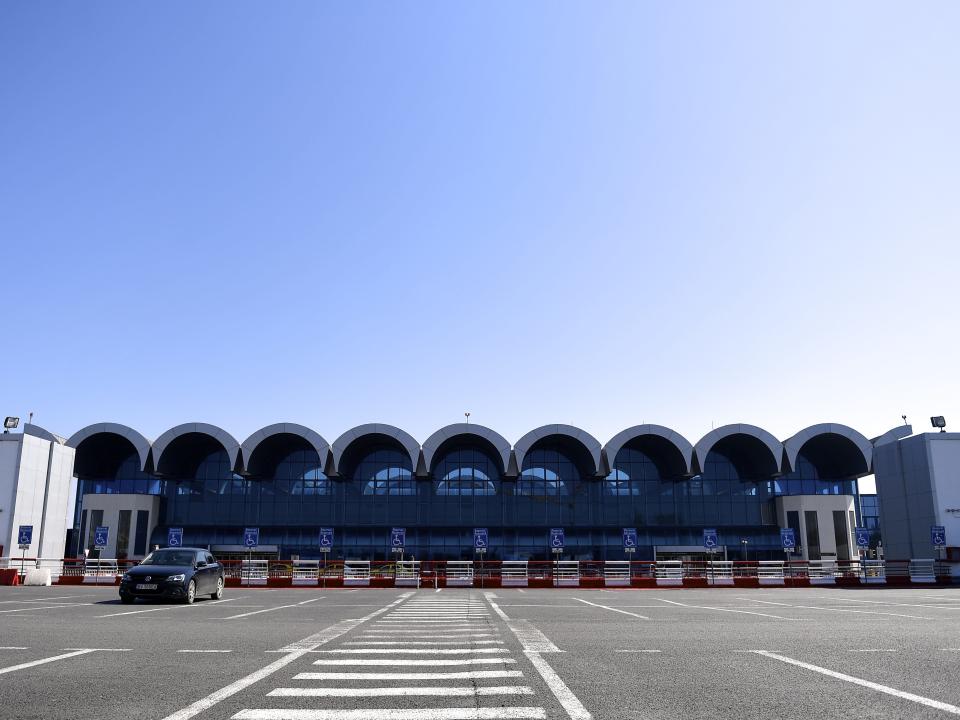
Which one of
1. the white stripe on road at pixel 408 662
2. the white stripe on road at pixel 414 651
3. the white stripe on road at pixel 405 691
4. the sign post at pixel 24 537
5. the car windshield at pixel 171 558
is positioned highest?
the sign post at pixel 24 537

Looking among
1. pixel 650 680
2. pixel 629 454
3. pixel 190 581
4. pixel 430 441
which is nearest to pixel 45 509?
pixel 430 441

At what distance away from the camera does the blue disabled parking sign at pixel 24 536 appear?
113ft

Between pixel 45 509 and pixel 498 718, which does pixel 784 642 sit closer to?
pixel 498 718

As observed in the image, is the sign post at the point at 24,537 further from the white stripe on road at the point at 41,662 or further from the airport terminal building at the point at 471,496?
the white stripe on road at the point at 41,662

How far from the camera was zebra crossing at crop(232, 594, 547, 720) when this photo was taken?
572 cm

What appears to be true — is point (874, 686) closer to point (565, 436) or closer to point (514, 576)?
point (514, 576)

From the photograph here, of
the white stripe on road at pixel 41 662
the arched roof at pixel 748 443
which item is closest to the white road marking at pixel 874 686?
the white stripe on road at pixel 41 662

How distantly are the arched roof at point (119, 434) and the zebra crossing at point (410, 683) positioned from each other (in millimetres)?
44042

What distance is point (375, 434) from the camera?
2029 inches

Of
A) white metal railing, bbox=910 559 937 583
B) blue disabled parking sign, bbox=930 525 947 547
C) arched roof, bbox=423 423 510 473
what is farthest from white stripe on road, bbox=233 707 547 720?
arched roof, bbox=423 423 510 473

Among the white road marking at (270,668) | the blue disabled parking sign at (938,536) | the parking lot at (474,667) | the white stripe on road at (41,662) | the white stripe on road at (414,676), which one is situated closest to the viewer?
the white road marking at (270,668)

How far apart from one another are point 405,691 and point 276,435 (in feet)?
154

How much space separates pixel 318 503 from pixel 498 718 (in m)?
51.2

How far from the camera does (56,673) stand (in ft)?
24.9
